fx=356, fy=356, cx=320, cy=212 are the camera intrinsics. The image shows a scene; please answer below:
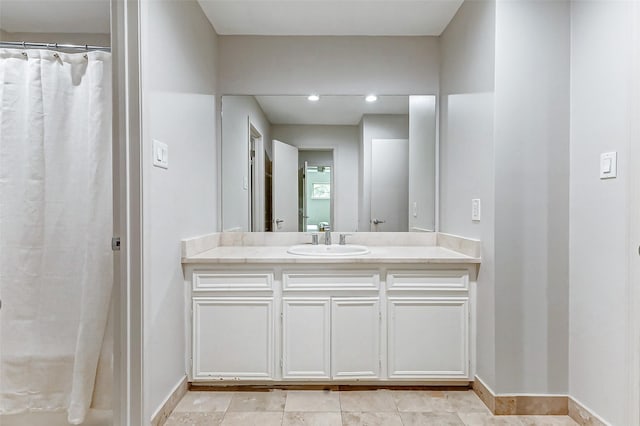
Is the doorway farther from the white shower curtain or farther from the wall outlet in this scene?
the white shower curtain

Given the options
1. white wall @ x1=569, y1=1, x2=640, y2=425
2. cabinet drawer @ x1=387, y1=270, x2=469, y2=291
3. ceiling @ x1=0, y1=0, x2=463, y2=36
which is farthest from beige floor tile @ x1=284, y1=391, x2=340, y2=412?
ceiling @ x1=0, y1=0, x2=463, y2=36

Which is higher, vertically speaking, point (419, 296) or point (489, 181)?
point (489, 181)

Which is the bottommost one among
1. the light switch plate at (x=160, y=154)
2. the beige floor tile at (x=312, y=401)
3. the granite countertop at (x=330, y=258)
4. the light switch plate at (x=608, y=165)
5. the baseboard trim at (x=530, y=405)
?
the beige floor tile at (x=312, y=401)

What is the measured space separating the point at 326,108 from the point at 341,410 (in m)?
1.97

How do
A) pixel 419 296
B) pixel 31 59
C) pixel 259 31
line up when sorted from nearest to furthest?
pixel 31 59 < pixel 419 296 < pixel 259 31

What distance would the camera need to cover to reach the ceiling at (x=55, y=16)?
2062mm

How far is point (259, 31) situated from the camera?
2527 millimetres

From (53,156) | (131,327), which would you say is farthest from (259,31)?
(131,327)

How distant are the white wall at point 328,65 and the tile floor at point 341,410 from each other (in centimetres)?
201

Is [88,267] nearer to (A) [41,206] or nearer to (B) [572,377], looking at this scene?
(A) [41,206]

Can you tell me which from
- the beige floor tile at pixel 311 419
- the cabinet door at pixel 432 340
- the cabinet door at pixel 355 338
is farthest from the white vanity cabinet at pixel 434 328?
the beige floor tile at pixel 311 419

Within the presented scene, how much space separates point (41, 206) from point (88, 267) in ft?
1.19

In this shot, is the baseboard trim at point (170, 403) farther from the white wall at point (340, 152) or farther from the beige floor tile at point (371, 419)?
the white wall at point (340, 152)

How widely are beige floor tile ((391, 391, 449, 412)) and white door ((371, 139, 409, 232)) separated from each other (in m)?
1.10
